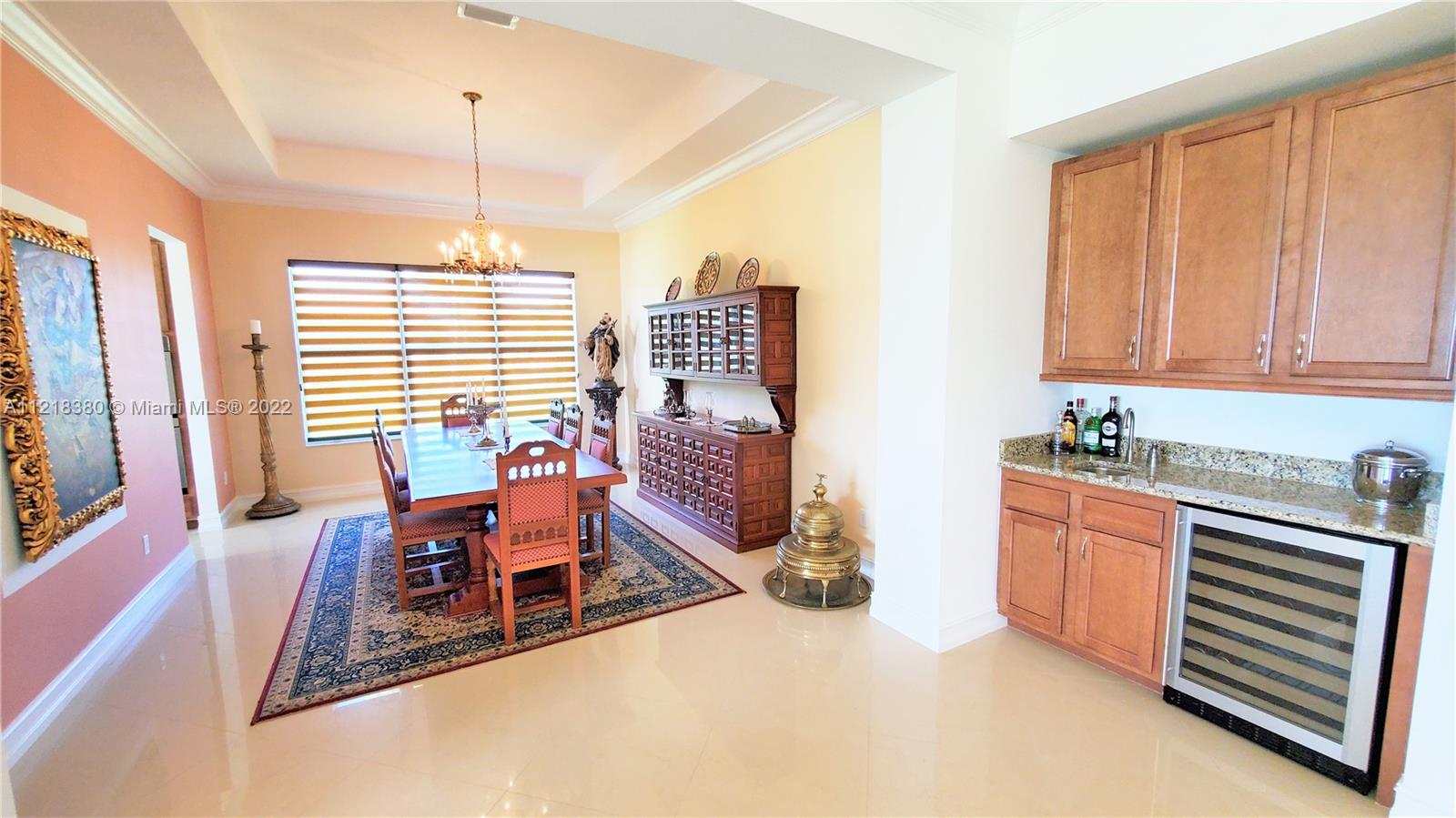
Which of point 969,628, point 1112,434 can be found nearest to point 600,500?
point 969,628

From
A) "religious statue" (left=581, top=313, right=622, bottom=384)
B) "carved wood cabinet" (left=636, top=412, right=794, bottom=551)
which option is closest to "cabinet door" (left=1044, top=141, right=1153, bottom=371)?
"carved wood cabinet" (left=636, top=412, right=794, bottom=551)

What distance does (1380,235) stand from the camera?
1902 mm

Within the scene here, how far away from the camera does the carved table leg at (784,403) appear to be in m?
4.01

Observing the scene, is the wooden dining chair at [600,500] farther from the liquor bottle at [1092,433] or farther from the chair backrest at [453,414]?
the liquor bottle at [1092,433]

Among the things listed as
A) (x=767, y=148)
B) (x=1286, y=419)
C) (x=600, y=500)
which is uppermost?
(x=767, y=148)

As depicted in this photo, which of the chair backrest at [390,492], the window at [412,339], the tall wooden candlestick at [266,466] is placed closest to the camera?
the chair backrest at [390,492]

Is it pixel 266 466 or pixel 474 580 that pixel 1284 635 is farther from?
pixel 266 466

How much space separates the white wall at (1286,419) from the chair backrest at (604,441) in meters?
2.65

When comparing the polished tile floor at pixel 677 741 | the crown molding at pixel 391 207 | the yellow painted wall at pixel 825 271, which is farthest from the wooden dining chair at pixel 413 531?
the crown molding at pixel 391 207

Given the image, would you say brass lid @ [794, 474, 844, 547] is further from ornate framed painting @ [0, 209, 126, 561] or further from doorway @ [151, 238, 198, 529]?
doorway @ [151, 238, 198, 529]

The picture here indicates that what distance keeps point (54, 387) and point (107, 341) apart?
0.65 meters

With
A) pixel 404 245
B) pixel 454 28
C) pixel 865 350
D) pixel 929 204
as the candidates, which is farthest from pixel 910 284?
pixel 404 245

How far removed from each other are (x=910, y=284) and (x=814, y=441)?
5.09 feet

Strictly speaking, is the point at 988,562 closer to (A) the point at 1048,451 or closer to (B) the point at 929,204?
(A) the point at 1048,451
